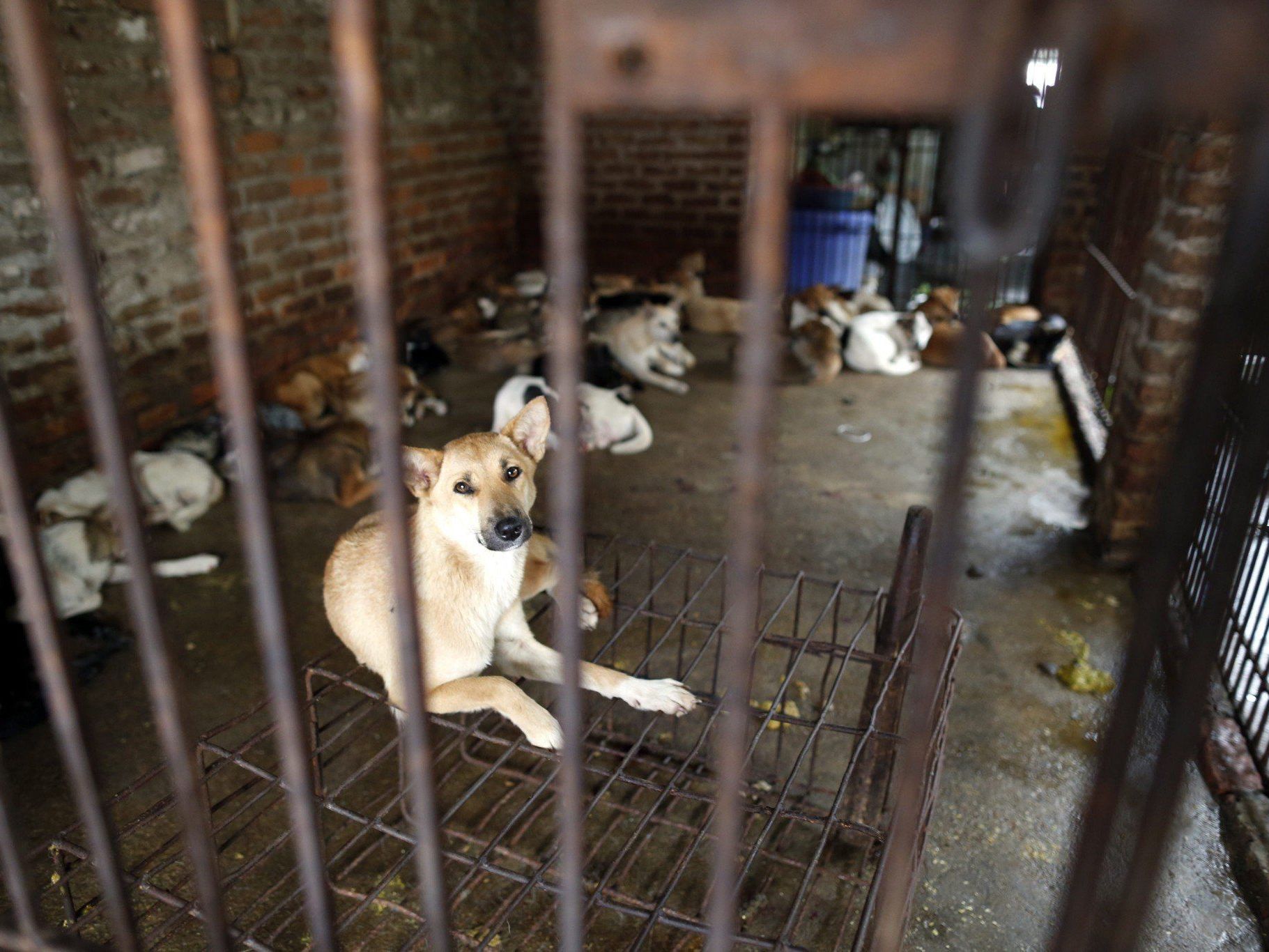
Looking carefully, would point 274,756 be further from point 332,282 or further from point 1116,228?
point 1116,228

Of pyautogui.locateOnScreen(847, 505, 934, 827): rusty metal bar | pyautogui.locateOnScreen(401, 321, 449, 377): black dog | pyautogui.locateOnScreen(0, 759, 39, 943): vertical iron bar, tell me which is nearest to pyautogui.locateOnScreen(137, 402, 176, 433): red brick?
pyautogui.locateOnScreen(401, 321, 449, 377): black dog

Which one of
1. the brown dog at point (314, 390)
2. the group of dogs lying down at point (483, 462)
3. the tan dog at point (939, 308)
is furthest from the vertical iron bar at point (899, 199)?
the brown dog at point (314, 390)

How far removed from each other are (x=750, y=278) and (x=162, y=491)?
486cm

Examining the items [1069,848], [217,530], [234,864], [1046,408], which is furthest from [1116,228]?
[234,864]

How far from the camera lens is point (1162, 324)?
4215mm

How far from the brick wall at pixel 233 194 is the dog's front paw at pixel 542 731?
107 inches

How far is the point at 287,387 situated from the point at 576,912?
18.5 ft

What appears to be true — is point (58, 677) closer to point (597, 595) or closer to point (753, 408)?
point (753, 408)

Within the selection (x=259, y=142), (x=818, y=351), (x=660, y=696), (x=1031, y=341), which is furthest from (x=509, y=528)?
(x=1031, y=341)

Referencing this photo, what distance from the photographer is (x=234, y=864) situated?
285 cm

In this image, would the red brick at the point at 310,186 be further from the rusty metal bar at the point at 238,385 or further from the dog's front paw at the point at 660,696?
the rusty metal bar at the point at 238,385

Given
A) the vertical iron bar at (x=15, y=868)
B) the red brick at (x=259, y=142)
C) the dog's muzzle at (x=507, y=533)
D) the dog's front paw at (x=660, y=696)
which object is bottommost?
the dog's front paw at (x=660, y=696)

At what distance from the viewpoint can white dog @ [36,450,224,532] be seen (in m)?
4.60

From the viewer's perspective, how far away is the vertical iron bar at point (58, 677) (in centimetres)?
111
